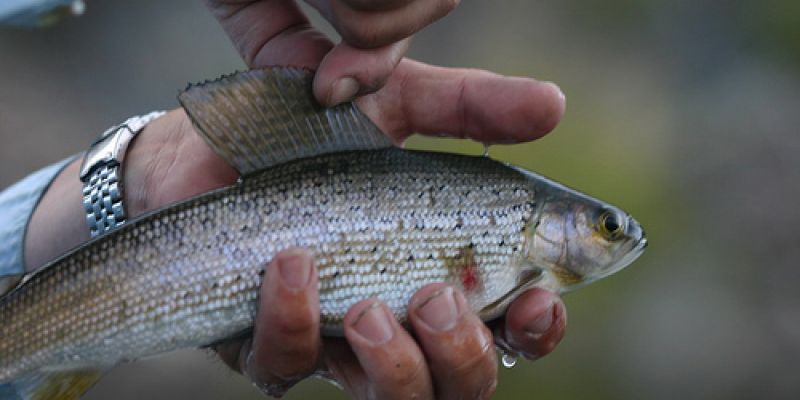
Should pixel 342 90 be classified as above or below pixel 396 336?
above

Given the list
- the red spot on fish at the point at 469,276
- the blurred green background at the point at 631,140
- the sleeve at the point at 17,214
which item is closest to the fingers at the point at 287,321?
the red spot on fish at the point at 469,276

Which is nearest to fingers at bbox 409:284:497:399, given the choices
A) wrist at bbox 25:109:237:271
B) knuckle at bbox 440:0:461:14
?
knuckle at bbox 440:0:461:14

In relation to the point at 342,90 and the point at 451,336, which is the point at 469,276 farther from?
the point at 342,90

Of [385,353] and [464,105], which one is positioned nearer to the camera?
[385,353]

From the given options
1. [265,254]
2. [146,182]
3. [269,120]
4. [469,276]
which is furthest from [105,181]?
[469,276]

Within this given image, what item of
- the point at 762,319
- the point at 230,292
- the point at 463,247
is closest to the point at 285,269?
the point at 230,292

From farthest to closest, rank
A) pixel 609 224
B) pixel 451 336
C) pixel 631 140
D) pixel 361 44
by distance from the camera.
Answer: pixel 631 140
pixel 609 224
pixel 361 44
pixel 451 336

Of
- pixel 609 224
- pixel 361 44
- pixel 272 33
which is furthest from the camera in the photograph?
pixel 272 33

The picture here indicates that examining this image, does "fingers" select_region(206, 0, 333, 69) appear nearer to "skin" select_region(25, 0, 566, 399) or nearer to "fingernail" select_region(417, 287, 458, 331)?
"skin" select_region(25, 0, 566, 399)
